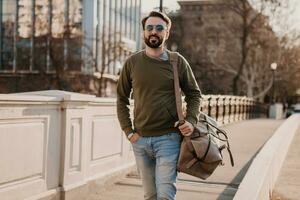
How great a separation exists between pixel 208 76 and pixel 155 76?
4999 centimetres

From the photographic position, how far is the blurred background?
3650cm

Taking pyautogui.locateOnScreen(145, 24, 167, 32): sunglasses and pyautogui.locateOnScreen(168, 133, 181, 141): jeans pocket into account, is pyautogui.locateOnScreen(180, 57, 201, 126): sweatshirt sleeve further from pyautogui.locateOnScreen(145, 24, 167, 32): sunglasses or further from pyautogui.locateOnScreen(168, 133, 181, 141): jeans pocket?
pyautogui.locateOnScreen(145, 24, 167, 32): sunglasses

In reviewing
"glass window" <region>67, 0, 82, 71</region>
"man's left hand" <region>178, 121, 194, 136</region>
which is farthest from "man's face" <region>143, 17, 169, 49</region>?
"glass window" <region>67, 0, 82, 71</region>

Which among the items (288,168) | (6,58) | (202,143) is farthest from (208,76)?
(202,143)

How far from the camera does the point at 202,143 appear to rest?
3.91 m

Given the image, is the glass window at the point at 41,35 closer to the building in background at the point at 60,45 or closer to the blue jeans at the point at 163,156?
the building in background at the point at 60,45

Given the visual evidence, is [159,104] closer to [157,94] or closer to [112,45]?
[157,94]

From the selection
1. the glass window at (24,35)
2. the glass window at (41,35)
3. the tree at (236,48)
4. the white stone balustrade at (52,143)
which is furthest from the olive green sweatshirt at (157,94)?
the tree at (236,48)

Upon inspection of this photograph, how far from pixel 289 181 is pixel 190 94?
6907 millimetres

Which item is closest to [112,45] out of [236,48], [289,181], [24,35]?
[24,35]

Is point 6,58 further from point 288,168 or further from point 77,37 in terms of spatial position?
point 288,168

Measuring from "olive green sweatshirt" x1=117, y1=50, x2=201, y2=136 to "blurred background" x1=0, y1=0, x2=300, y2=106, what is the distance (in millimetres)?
26112

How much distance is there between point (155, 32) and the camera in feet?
12.8

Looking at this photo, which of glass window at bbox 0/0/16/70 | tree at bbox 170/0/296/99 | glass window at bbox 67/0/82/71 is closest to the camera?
glass window at bbox 67/0/82/71
